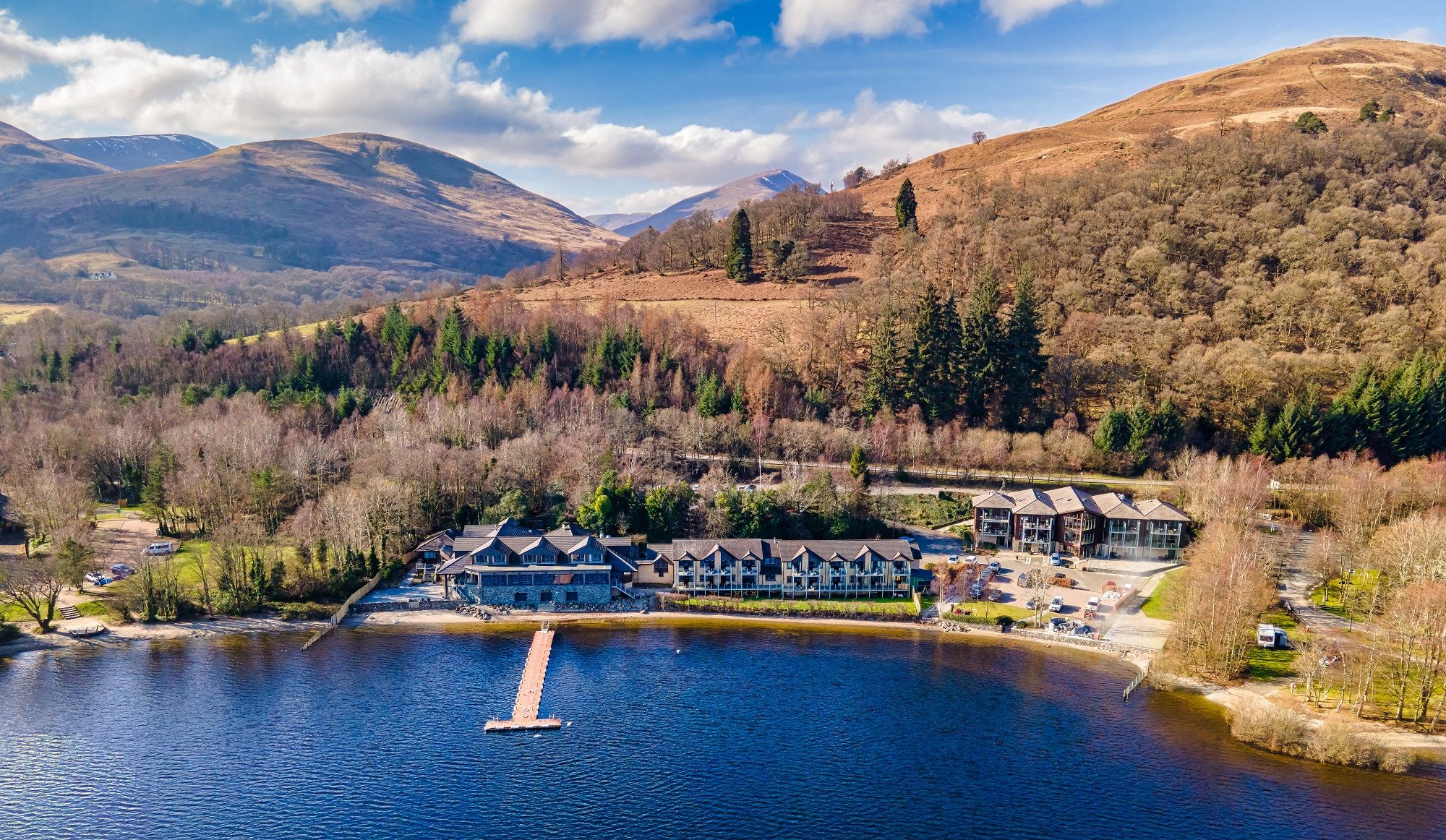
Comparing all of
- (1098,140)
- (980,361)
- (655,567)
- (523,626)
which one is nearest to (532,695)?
(523,626)

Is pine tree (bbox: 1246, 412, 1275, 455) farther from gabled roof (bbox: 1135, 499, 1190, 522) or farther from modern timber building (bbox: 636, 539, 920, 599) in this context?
modern timber building (bbox: 636, 539, 920, 599)

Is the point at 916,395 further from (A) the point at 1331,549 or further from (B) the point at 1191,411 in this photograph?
(A) the point at 1331,549

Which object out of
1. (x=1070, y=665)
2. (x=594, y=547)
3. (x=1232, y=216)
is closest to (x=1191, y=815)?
(x=1070, y=665)

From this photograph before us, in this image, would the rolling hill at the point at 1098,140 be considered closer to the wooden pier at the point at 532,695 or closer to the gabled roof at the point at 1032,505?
the gabled roof at the point at 1032,505

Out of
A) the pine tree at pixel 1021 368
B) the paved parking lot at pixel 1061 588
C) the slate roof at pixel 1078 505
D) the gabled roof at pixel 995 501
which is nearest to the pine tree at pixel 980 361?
the pine tree at pixel 1021 368

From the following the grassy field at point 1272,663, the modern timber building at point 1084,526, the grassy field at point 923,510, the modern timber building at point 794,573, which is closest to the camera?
the grassy field at point 1272,663

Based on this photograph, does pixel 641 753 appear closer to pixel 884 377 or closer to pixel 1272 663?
pixel 1272 663
